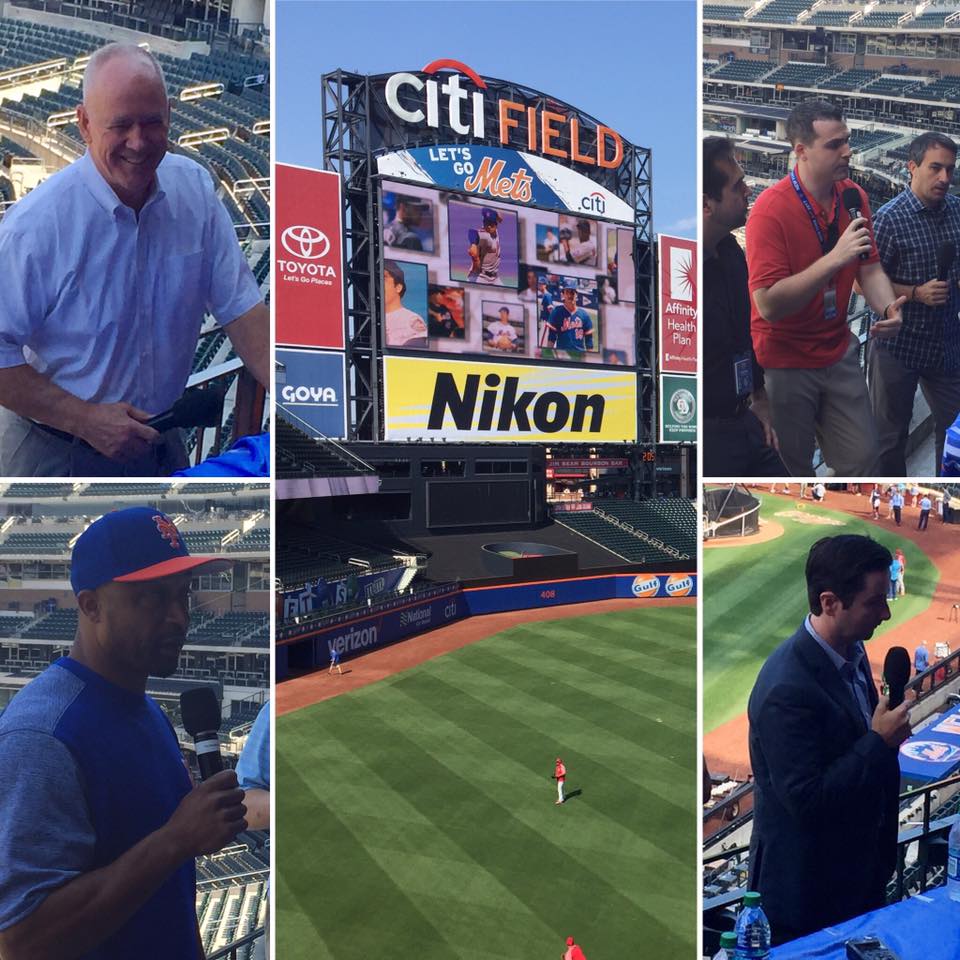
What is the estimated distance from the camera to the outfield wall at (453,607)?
418 inches

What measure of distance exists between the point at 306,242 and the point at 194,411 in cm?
766

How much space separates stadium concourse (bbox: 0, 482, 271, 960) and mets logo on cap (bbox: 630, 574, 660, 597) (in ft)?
38.3

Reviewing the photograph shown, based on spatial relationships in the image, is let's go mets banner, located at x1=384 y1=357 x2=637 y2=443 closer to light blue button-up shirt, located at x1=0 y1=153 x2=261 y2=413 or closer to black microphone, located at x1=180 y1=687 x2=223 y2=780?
light blue button-up shirt, located at x1=0 y1=153 x2=261 y2=413

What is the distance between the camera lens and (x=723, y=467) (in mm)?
4156

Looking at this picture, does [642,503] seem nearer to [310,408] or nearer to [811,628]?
[310,408]

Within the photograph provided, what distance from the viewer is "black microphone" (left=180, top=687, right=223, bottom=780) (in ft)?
11.5

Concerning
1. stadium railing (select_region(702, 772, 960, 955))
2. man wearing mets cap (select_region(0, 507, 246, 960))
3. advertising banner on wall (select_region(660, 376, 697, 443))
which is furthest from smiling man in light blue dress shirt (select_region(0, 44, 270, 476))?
advertising banner on wall (select_region(660, 376, 697, 443))

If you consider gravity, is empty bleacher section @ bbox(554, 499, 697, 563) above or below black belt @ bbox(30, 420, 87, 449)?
below

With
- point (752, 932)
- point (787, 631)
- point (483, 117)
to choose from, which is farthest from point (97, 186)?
point (483, 117)

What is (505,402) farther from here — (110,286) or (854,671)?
(110,286)

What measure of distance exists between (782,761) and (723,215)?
7.63ft

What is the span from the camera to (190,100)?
3.65 metres

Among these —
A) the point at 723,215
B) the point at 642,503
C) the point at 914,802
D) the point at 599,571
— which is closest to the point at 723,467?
the point at 723,215

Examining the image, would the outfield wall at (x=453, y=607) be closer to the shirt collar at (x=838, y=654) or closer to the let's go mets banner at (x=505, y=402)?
the let's go mets banner at (x=505, y=402)
